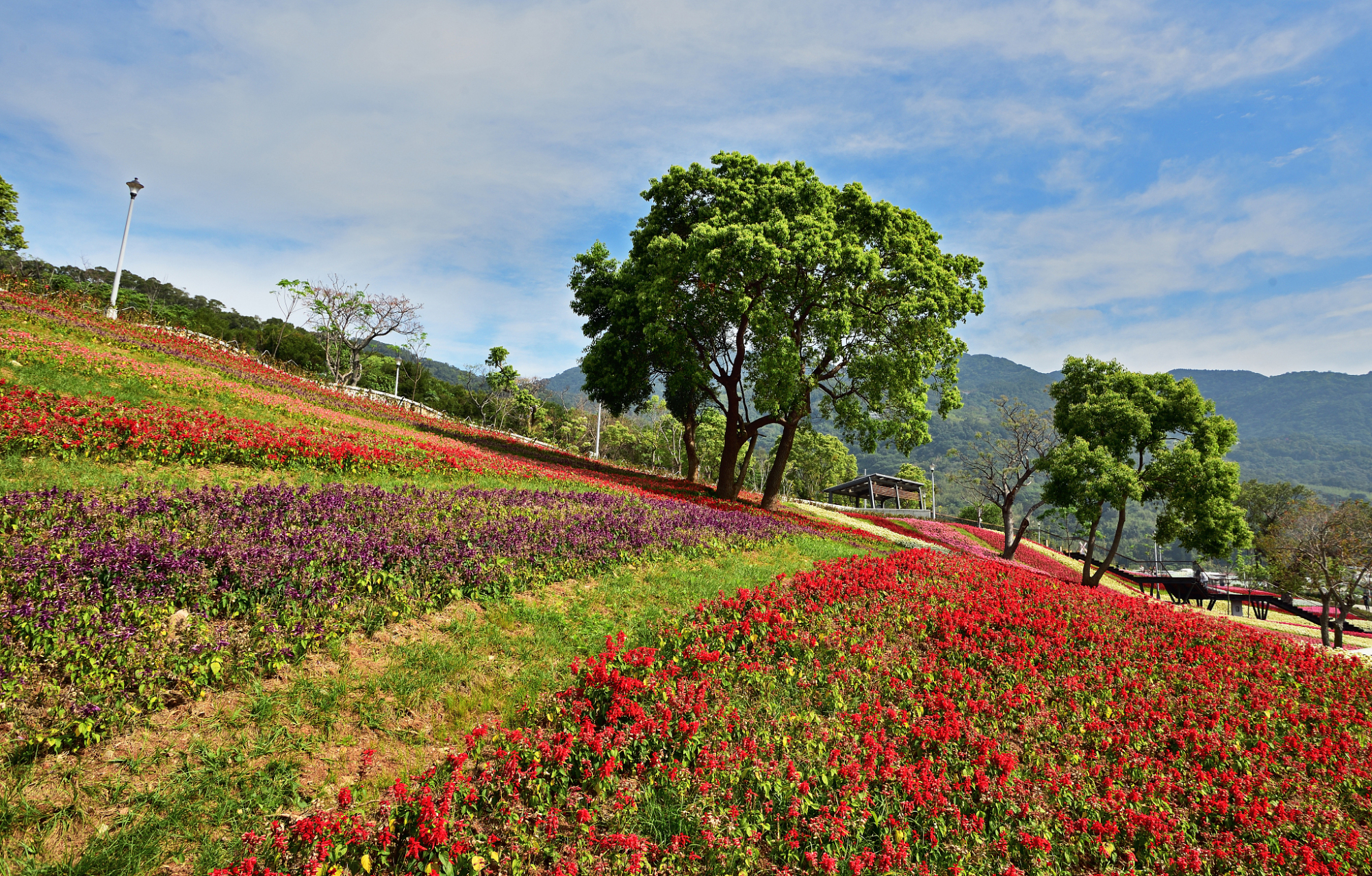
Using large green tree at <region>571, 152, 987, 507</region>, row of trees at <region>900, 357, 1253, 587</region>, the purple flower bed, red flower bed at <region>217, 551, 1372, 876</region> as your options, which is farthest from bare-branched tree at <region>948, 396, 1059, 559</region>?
the purple flower bed

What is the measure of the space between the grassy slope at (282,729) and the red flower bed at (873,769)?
368 millimetres

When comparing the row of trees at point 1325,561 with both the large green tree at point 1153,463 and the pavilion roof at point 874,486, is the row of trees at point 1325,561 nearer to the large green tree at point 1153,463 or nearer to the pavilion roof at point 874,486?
the large green tree at point 1153,463

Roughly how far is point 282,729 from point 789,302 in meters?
17.2

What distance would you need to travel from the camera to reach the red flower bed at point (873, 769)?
359 centimetres

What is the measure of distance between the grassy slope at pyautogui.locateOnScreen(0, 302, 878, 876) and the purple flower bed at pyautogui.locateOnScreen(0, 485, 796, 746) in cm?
23

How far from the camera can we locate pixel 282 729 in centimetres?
408

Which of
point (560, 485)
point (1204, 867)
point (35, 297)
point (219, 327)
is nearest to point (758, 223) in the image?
point (560, 485)

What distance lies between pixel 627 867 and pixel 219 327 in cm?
6532

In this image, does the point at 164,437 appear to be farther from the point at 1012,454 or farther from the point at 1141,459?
the point at 1012,454

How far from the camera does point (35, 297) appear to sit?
70.7 ft

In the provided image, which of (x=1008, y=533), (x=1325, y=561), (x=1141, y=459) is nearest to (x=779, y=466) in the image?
(x=1141, y=459)

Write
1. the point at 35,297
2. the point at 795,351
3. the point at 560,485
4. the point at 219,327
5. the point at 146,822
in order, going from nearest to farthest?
the point at 146,822, the point at 560,485, the point at 795,351, the point at 35,297, the point at 219,327

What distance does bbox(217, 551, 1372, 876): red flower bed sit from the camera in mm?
3590

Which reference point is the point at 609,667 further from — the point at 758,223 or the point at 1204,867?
the point at 758,223
